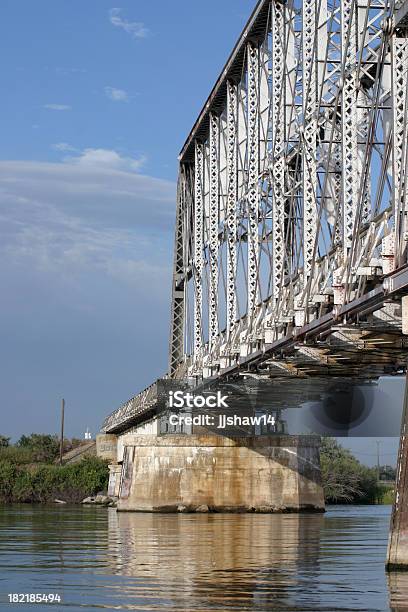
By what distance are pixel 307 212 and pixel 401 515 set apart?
555 inches

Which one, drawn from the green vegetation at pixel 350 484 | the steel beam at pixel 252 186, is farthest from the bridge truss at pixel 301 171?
the green vegetation at pixel 350 484

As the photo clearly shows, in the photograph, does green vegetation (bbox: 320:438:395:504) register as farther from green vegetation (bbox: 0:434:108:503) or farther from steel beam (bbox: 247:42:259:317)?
steel beam (bbox: 247:42:259:317)

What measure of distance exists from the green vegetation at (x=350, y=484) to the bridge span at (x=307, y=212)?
3589cm

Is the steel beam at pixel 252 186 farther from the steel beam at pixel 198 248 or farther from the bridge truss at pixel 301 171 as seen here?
the steel beam at pixel 198 248

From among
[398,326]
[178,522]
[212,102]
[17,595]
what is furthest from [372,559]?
[212,102]

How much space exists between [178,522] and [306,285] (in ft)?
65.1

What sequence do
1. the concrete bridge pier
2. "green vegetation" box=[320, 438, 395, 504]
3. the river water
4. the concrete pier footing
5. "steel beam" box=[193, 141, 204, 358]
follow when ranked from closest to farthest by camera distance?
the river water
the concrete bridge pier
"steel beam" box=[193, 141, 204, 358]
the concrete pier footing
"green vegetation" box=[320, 438, 395, 504]

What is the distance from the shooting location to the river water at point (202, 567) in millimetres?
22016

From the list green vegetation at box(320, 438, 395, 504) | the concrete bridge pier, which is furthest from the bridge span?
green vegetation at box(320, 438, 395, 504)

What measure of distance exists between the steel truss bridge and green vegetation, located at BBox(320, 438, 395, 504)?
40253 millimetres

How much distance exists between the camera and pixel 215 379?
5634cm

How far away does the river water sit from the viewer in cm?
2202

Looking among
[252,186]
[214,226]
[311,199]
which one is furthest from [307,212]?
[214,226]

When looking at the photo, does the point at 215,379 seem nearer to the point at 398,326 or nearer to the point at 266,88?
the point at 266,88
